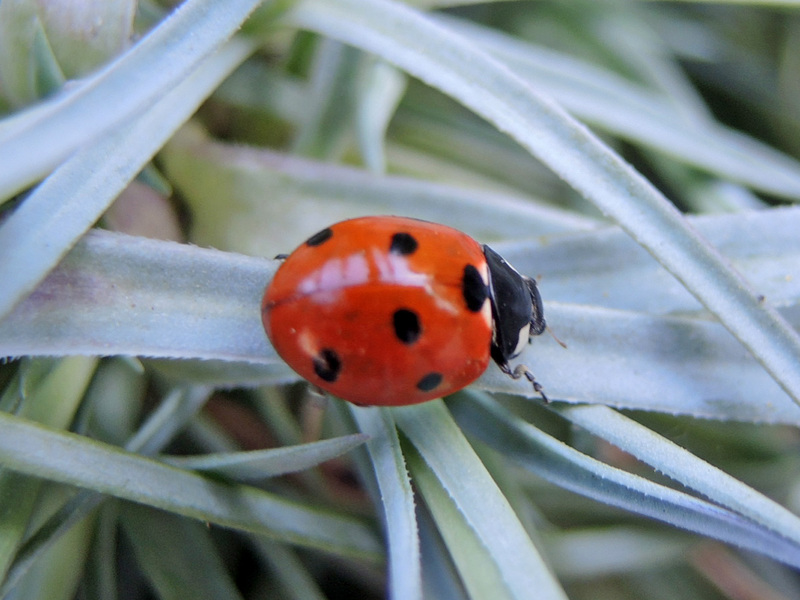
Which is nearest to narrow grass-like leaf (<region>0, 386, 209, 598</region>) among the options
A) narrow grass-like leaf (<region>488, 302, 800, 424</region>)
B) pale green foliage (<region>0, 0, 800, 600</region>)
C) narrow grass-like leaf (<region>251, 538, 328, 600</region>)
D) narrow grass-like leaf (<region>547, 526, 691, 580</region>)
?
pale green foliage (<region>0, 0, 800, 600</region>)

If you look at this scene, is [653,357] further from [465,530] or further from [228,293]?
[228,293]

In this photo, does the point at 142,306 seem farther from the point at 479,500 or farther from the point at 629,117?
the point at 629,117

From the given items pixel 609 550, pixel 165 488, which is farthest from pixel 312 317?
pixel 609 550

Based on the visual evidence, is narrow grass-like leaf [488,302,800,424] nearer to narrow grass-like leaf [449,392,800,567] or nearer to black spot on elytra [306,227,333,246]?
narrow grass-like leaf [449,392,800,567]

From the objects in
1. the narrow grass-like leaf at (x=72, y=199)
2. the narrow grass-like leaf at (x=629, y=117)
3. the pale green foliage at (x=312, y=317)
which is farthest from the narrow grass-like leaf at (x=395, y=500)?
the narrow grass-like leaf at (x=629, y=117)

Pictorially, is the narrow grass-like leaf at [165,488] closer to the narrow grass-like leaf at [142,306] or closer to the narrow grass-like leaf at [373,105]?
the narrow grass-like leaf at [142,306]

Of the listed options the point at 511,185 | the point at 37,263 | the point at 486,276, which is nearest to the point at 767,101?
the point at 511,185

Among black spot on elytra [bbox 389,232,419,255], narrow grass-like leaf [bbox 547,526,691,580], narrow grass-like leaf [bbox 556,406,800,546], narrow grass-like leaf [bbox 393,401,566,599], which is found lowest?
narrow grass-like leaf [bbox 547,526,691,580]
